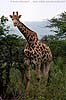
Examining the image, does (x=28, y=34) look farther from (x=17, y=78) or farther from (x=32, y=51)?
(x=17, y=78)

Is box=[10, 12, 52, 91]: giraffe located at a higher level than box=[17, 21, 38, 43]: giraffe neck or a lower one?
lower

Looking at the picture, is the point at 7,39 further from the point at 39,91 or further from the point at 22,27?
the point at 39,91

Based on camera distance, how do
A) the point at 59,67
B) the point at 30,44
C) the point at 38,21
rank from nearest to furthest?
the point at 30,44 → the point at 59,67 → the point at 38,21

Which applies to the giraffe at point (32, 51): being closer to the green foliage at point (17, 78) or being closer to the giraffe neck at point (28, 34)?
the giraffe neck at point (28, 34)

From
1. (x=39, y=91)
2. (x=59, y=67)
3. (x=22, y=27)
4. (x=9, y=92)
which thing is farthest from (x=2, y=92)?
(x=59, y=67)

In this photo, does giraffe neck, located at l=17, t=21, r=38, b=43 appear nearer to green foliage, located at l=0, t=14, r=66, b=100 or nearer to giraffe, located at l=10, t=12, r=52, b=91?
giraffe, located at l=10, t=12, r=52, b=91

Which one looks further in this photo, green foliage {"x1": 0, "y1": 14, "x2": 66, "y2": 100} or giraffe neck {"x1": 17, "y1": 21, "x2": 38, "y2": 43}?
giraffe neck {"x1": 17, "y1": 21, "x2": 38, "y2": 43}

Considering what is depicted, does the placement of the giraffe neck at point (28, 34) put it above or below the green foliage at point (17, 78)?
above

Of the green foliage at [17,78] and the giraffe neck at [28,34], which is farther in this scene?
the giraffe neck at [28,34]

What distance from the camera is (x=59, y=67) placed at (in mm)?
7492

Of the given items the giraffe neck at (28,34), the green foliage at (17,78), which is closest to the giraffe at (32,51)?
the giraffe neck at (28,34)

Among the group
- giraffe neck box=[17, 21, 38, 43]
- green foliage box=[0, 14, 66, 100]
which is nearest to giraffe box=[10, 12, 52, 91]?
giraffe neck box=[17, 21, 38, 43]

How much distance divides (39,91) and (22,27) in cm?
94

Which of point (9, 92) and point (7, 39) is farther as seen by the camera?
point (7, 39)
